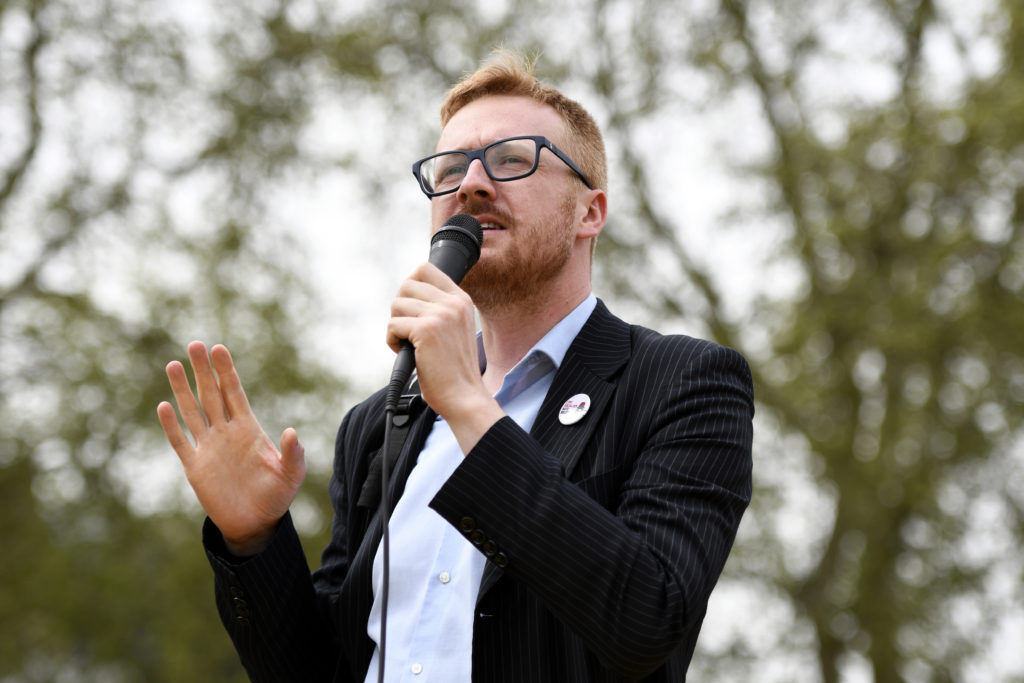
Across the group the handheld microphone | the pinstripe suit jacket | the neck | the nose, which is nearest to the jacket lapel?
the pinstripe suit jacket

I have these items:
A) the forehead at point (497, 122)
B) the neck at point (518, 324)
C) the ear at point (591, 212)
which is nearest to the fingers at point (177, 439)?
the neck at point (518, 324)

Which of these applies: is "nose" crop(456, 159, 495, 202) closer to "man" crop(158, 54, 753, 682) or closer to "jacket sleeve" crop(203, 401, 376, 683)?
"man" crop(158, 54, 753, 682)

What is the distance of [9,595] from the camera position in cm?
1192

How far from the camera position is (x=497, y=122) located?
2.69 m

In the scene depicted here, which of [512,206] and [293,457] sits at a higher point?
[512,206]

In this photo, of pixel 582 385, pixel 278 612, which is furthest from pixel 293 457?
pixel 582 385

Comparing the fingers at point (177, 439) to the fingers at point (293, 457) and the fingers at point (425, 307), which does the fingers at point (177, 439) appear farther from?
the fingers at point (425, 307)

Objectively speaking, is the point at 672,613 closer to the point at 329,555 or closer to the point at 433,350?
the point at 433,350

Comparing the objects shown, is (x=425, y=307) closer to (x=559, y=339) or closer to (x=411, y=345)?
(x=411, y=345)

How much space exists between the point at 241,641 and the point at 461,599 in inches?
22.1

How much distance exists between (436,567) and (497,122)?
1045 mm

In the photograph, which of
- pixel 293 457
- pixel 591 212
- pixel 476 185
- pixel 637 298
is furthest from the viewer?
pixel 637 298

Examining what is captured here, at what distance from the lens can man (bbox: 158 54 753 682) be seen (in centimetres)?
196

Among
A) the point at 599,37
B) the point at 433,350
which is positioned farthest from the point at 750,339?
the point at 433,350
